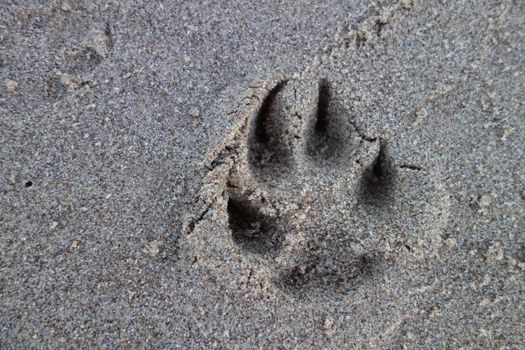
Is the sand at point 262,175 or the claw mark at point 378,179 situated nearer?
the sand at point 262,175

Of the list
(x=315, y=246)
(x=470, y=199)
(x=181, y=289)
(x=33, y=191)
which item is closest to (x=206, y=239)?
(x=181, y=289)

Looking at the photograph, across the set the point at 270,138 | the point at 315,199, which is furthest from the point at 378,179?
the point at 270,138

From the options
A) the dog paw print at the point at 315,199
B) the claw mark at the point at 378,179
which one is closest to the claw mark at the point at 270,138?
the dog paw print at the point at 315,199

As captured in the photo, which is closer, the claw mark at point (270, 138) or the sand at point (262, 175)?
the sand at point (262, 175)

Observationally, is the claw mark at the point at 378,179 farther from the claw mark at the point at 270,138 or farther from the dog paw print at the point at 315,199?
the claw mark at the point at 270,138

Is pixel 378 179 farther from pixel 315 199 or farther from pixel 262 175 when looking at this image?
pixel 262 175

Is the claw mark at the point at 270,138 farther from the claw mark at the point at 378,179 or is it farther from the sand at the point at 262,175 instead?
the claw mark at the point at 378,179

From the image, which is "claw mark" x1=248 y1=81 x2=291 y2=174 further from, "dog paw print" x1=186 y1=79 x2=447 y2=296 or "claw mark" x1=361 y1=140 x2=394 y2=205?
"claw mark" x1=361 y1=140 x2=394 y2=205
